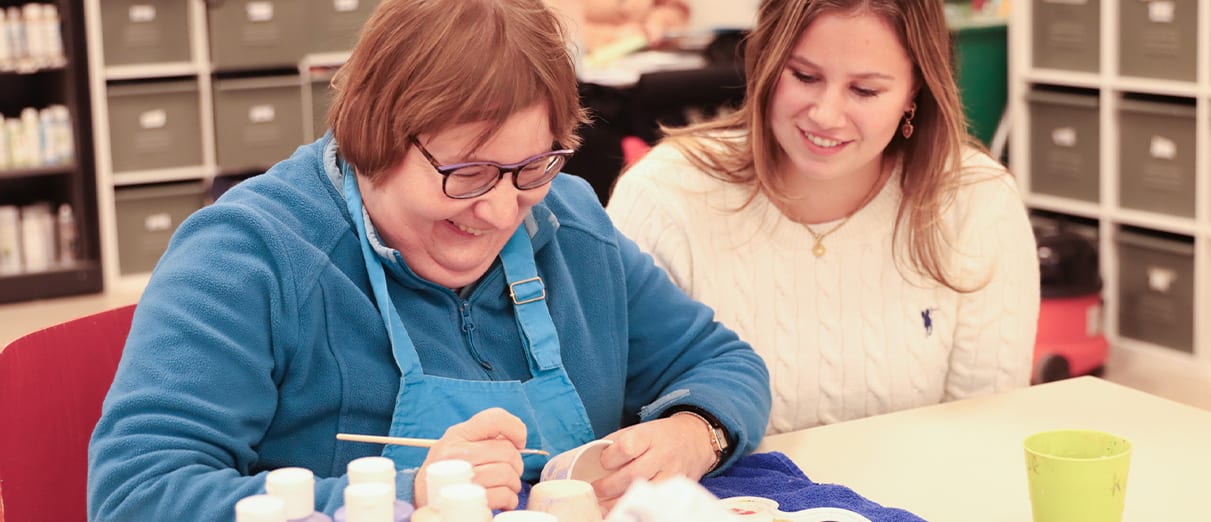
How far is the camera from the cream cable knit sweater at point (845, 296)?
203 cm

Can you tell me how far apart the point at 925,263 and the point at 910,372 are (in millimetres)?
162

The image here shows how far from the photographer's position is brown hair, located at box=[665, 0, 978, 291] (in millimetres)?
1909

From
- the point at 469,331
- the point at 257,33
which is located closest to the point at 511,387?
the point at 469,331

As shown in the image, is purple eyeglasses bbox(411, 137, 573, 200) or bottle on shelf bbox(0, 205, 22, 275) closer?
purple eyeglasses bbox(411, 137, 573, 200)

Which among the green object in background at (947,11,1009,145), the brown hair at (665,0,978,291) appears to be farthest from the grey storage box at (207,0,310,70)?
the brown hair at (665,0,978,291)

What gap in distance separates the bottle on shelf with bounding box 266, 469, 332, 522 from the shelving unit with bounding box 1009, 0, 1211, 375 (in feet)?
11.3

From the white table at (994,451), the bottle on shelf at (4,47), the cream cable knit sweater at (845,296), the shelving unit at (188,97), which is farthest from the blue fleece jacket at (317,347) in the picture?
the bottle on shelf at (4,47)

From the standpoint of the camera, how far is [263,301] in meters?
1.32

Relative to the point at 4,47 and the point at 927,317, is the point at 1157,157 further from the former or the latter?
the point at 4,47

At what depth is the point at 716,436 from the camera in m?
1.54

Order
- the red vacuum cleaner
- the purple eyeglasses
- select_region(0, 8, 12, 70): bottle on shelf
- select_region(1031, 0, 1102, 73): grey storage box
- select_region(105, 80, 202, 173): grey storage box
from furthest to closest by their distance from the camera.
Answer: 1. select_region(105, 80, 202, 173): grey storage box
2. select_region(0, 8, 12, 70): bottle on shelf
3. select_region(1031, 0, 1102, 73): grey storage box
4. the red vacuum cleaner
5. the purple eyeglasses

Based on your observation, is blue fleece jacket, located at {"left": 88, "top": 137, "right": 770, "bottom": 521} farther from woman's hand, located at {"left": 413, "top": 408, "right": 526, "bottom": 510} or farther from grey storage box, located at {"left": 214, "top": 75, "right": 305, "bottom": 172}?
grey storage box, located at {"left": 214, "top": 75, "right": 305, "bottom": 172}

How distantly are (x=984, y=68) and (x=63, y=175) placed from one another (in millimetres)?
3417

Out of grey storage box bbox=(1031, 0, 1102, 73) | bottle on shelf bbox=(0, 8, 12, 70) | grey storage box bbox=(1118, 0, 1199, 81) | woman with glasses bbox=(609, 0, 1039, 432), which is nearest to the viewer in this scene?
woman with glasses bbox=(609, 0, 1039, 432)
